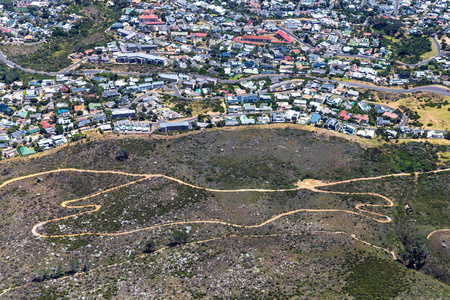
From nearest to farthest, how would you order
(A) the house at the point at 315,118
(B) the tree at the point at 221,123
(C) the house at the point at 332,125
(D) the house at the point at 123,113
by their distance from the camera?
(C) the house at the point at 332,125
(B) the tree at the point at 221,123
(D) the house at the point at 123,113
(A) the house at the point at 315,118

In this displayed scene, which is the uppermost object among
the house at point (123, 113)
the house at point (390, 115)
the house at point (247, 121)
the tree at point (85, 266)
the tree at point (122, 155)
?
the house at point (123, 113)

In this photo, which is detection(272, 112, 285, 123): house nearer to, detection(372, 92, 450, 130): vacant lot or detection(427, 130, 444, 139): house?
detection(372, 92, 450, 130): vacant lot

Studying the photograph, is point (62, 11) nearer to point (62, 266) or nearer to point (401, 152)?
point (62, 266)

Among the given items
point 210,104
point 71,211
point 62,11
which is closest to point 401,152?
point 210,104

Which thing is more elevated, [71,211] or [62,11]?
[62,11]

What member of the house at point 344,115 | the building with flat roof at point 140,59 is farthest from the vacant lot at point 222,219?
the building with flat roof at point 140,59

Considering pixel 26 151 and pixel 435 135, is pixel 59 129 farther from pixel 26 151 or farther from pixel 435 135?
pixel 435 135

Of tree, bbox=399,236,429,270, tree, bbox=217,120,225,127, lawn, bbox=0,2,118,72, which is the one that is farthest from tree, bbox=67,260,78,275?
lawn, bbox=0,2,118,72

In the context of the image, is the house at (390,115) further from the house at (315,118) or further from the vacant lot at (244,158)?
the house at (315,118)
